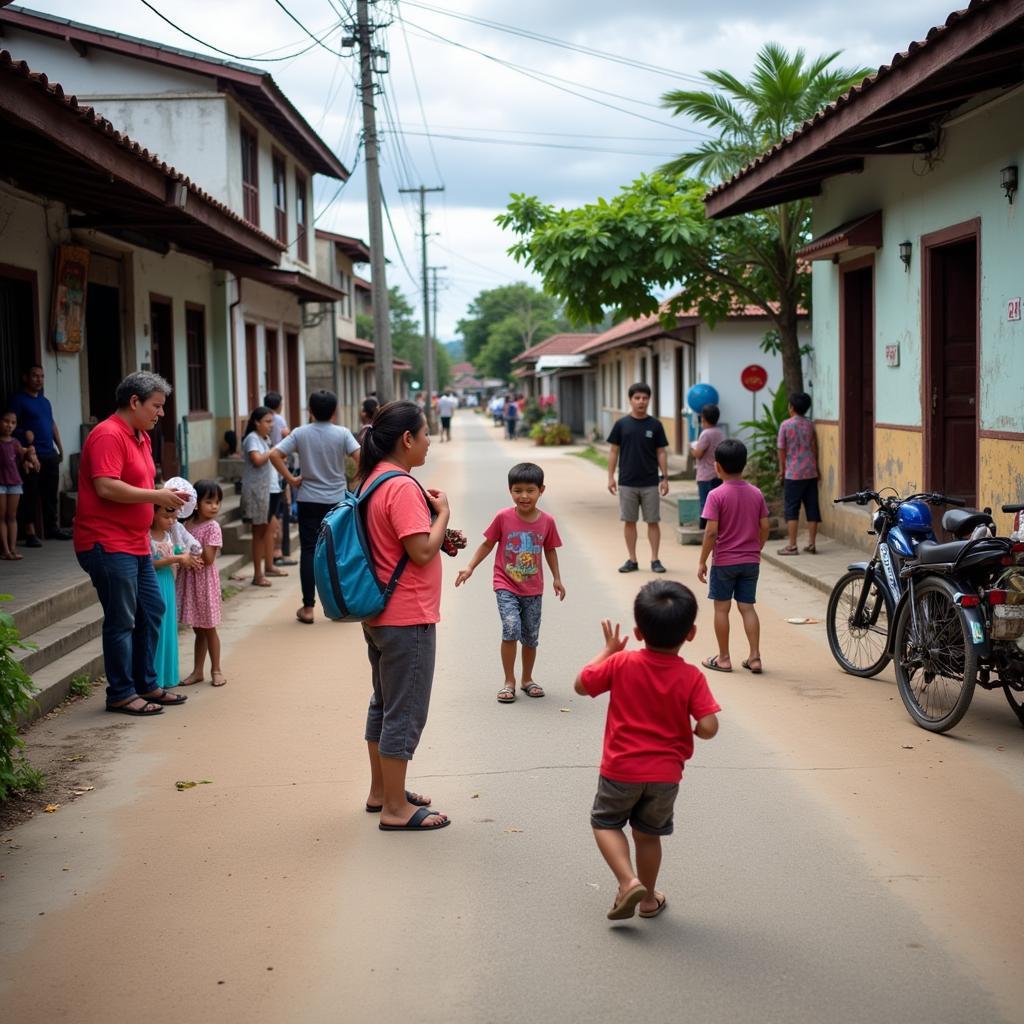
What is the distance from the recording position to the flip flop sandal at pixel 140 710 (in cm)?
701

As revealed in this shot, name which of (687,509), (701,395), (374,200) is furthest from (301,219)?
(687,509)

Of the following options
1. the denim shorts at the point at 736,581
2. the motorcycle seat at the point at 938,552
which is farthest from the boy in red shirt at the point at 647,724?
the denim shorts at the point at 736,581

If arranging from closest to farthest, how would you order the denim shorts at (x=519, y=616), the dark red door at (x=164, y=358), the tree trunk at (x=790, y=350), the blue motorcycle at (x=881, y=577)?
1. the blue motorcycle at (x=881, y=577)
2. the denim shorts at (x=519, y=616)
3. the dark red door at (x=164, y=358)
4. the tree trunk at (x=790, y=350)

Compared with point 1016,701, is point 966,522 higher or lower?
higher

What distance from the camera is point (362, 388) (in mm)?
47750

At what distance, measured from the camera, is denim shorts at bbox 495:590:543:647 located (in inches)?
283

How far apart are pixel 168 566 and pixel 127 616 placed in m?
0.66

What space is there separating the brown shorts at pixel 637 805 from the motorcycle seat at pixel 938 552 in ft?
9.79

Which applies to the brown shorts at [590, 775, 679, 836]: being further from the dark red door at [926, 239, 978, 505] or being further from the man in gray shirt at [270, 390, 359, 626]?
the dark red door at [926, 239, 978, 505]

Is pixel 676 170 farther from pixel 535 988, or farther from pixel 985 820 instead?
pixel 535 988

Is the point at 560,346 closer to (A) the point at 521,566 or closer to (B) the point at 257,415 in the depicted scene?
(B) the point at 257,415

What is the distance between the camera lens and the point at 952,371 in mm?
10742

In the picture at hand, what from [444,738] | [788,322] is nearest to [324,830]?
[444,738]

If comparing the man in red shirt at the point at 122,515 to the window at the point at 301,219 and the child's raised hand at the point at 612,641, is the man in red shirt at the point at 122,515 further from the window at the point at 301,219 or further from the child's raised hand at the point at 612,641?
the window at the point at 301,219
